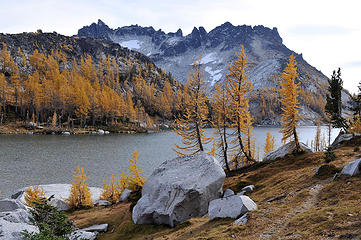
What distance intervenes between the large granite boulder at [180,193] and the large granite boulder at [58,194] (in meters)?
12.6

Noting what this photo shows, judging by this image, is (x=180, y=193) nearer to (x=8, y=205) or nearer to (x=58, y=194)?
(x=8, y=205)

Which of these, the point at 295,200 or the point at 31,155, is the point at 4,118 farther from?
the point at 295,200

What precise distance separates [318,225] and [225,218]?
17.2 feet

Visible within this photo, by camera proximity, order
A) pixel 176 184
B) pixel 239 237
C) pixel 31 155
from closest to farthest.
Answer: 1. pixel 239 237
2. pixel 176 184
3. pixel 31 155

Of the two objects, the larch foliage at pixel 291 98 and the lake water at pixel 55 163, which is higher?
the larch foliage at pixel 291 98

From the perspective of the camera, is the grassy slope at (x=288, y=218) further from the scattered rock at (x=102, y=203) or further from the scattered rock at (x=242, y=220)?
the scattered rock at (x=102, y=203)

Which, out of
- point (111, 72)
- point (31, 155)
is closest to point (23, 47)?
point (111, 72)

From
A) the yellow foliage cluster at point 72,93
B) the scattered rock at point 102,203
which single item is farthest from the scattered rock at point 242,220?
the yellow foliage cluster at point 72,93

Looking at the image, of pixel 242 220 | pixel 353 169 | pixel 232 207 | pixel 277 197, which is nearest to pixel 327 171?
pixel 353 169

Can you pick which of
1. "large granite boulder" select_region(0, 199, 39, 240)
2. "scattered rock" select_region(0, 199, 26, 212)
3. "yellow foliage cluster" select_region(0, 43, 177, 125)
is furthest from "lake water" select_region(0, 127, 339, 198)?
"yellow foliage cluster" select_region(0, 43, 177, 125)

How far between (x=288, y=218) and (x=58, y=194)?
2692 cm

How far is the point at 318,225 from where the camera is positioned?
9.88m

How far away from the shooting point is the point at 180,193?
17844mm

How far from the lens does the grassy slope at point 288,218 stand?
32.0ft
